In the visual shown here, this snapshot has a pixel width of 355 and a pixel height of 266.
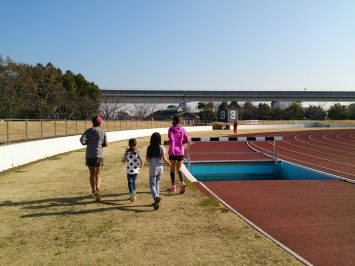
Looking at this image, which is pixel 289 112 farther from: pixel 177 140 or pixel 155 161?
pixel 155 161

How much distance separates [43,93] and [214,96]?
4992 centimetres

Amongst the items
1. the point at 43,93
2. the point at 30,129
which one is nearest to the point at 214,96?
the point at 43,93

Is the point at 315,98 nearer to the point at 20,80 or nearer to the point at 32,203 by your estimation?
the point at 20,80

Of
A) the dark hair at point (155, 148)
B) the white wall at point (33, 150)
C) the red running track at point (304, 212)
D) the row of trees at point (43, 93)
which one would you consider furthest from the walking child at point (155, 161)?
the row of trees at point (43, 93)

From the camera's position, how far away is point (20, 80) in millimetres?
44969

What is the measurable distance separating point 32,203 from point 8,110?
1279 inches

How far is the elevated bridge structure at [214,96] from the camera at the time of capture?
9012cm

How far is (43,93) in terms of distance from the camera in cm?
5281

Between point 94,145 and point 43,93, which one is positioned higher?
point 43,93

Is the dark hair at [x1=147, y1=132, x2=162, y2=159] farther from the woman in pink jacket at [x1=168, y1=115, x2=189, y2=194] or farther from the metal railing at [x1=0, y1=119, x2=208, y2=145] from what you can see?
the metal railing at [x1=0, y1=119, x2=208, y2=145]

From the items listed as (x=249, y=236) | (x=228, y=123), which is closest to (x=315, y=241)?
(x=249, y=236)

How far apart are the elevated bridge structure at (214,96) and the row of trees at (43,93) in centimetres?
2301

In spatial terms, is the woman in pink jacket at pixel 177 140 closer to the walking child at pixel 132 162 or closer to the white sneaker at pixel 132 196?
the walking child at pixel 132 162

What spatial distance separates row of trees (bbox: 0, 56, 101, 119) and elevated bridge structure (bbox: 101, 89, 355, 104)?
75.5 ft
